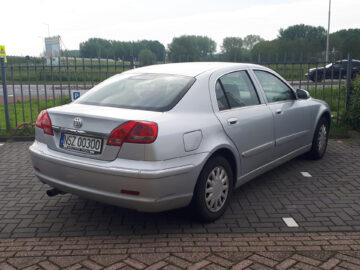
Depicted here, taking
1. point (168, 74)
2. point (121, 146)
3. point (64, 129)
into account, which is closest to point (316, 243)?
point (121, 146)

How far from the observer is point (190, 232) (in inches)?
146

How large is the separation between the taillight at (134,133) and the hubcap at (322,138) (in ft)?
12.3

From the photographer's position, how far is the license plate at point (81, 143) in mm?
3453

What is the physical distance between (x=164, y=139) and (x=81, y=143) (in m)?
0.80

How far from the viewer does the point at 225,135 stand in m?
3.94

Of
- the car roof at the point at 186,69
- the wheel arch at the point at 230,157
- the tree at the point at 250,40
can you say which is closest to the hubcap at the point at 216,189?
the wheel arch at the point at 230,157

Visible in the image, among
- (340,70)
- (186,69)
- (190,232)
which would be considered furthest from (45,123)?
(340,70)

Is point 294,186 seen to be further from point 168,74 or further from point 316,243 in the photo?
point 168,74

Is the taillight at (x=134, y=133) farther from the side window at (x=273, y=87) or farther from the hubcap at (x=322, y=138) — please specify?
the hubcap at (x=322, y=138)

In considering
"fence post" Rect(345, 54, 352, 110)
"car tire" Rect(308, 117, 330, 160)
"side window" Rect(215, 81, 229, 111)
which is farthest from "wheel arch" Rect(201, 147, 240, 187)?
"fence post" Rect(345, 54, 352, 110)

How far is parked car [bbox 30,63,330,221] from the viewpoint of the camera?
3301 mm

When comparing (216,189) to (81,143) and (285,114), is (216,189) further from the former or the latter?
(285,114)

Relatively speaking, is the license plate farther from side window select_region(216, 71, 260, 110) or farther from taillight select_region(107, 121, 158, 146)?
side window select_region(216, 71, 260, 110)

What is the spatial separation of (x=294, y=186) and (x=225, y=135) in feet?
5.55
